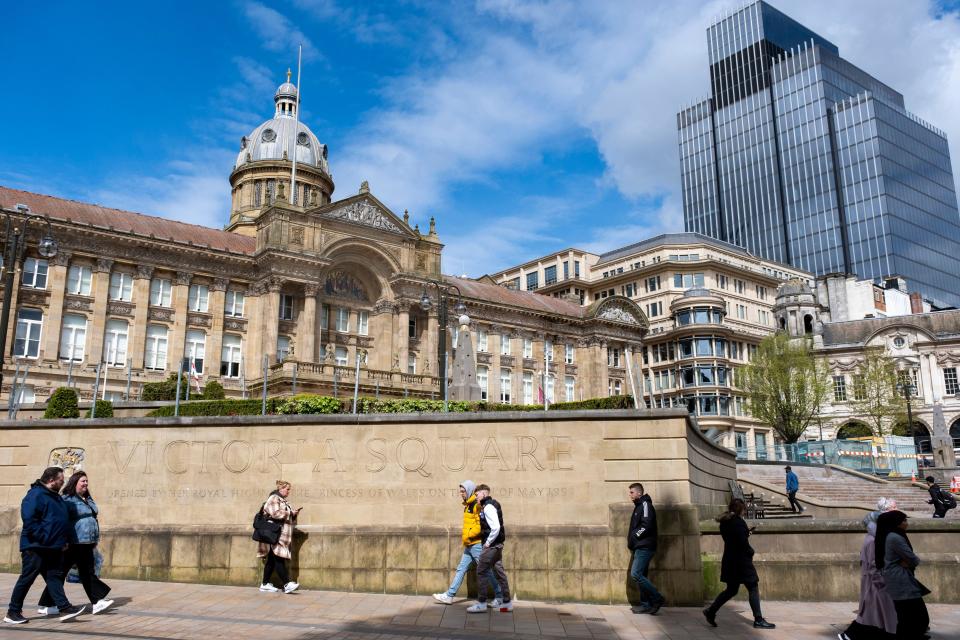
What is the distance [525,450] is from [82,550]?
7236 mm

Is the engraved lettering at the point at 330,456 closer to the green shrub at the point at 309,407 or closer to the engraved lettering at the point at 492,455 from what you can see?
the engraved lettering at the point at 492,455

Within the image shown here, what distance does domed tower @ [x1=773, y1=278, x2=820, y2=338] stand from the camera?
7556 cm

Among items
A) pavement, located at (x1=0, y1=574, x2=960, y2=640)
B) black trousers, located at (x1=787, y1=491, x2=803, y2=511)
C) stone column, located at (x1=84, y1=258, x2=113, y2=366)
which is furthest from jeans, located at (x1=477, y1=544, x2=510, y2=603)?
stone column, located at (x1=84, y1=258, x2=113, y2=366)

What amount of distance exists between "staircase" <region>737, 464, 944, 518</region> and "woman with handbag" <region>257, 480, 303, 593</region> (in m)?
22.7

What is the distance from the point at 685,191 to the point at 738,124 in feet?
51.6

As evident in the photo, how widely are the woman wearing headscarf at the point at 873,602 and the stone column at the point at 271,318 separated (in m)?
42.7

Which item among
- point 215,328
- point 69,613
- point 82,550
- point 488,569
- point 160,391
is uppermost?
point 215,328

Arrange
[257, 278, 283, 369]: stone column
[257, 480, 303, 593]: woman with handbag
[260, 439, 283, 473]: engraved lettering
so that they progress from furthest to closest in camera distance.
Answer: [257, 278, 283, 369]: stone column → [260, 439, 283, 473]: engraved lettering → [257, 480, 303, 593]: woman with handbag

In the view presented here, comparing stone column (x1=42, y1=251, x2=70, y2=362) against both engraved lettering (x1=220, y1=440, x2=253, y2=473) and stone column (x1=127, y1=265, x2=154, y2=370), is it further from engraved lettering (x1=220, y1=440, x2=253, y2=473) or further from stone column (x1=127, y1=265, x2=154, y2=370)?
engraved lettering (x1=220, y1=440, x2=253, y2=473)

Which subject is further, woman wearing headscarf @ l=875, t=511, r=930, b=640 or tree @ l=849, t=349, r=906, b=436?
tree @ l=849, t=349, r=906, b=436

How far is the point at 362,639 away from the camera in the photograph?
9.29 metres

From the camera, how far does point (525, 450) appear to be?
550 inches

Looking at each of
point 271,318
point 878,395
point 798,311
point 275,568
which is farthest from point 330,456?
point 798,311

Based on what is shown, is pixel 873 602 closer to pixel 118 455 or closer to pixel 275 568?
pixel 275 568
